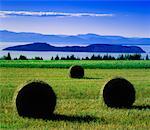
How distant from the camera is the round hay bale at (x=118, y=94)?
19.1 metres

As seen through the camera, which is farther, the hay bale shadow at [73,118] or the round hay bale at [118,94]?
the round hay bale at [118,94]

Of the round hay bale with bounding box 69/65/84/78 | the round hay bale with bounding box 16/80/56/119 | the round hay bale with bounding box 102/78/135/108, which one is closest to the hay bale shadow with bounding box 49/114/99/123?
the round hay bale with bounding box 16/80/56/119

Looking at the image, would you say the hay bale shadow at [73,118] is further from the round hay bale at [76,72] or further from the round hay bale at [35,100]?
the round hay bale at [76,72]

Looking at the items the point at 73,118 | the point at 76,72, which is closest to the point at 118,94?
the point at 73,118

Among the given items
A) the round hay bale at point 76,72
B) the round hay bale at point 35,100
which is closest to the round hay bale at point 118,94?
the round hay bale at point 35,100

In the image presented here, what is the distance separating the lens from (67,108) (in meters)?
18.1

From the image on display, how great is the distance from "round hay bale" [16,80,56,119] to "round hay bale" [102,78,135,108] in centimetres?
342

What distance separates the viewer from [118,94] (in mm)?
19250

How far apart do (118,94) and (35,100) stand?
4250mm

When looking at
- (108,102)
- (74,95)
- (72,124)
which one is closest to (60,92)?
(74,95)

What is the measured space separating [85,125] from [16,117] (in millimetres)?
2560

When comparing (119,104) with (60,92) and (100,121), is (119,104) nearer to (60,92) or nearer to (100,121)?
(100,121)

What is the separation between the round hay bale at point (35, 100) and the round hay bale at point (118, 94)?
11.2 ft

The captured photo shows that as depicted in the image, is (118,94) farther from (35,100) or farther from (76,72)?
(76,72)
